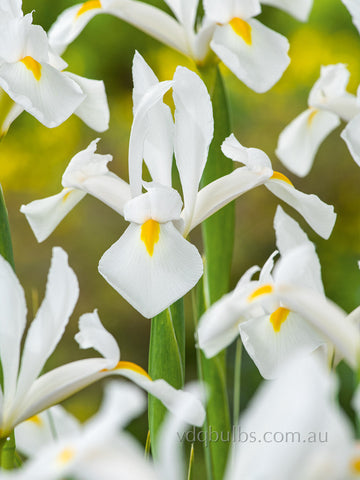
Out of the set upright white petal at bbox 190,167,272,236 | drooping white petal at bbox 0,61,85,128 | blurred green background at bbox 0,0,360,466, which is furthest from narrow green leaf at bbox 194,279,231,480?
blurred green background at bbox 0,0,360,466

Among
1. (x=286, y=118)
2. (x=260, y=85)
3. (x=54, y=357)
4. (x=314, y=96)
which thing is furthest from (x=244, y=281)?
(x=286, y=118)

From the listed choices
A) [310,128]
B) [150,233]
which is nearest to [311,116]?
[310,128]

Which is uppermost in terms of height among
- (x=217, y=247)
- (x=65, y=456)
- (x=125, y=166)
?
(x=65, y=456)

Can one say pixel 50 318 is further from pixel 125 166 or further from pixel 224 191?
pixel 125 166

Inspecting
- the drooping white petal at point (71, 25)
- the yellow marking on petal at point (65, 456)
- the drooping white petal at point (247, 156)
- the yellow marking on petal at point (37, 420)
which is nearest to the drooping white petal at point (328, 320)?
the yellow marking on petal at point (65, 456)

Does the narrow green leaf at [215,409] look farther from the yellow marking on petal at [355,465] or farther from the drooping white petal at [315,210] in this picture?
the yellow marking on petal at [355,465]
